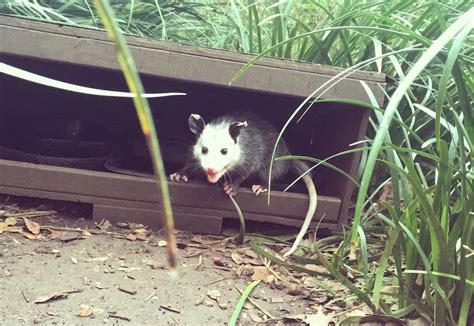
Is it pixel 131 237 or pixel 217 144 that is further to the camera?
pixel 217 144

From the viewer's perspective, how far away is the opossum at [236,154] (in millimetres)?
2584

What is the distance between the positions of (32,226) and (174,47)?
3.12 feet

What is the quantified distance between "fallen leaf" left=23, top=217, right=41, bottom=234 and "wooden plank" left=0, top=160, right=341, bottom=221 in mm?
159

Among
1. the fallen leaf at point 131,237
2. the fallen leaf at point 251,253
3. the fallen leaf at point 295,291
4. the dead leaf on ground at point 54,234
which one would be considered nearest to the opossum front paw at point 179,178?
the fallen leaf at point 131,237

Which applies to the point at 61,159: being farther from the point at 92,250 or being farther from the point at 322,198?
the point at 322,198

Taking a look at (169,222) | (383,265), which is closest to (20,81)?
(383,265)

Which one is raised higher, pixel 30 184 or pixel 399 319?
pixel 30 184

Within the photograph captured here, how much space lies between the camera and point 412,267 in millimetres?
1627

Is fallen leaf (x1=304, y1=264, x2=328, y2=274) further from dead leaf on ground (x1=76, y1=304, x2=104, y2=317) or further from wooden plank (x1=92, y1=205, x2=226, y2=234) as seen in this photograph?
dead leaf on ground (x1=76, y1=304, x2=104, y2=317)

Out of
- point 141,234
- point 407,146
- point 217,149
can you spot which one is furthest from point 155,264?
point 407,146

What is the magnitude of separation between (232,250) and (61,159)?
37.2 inches

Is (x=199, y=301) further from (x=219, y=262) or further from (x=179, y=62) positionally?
(x=179, y=62)

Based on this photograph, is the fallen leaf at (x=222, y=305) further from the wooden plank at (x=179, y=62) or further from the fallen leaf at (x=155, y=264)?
the wooden plank at (x=179, y=62)

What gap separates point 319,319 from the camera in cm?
177
